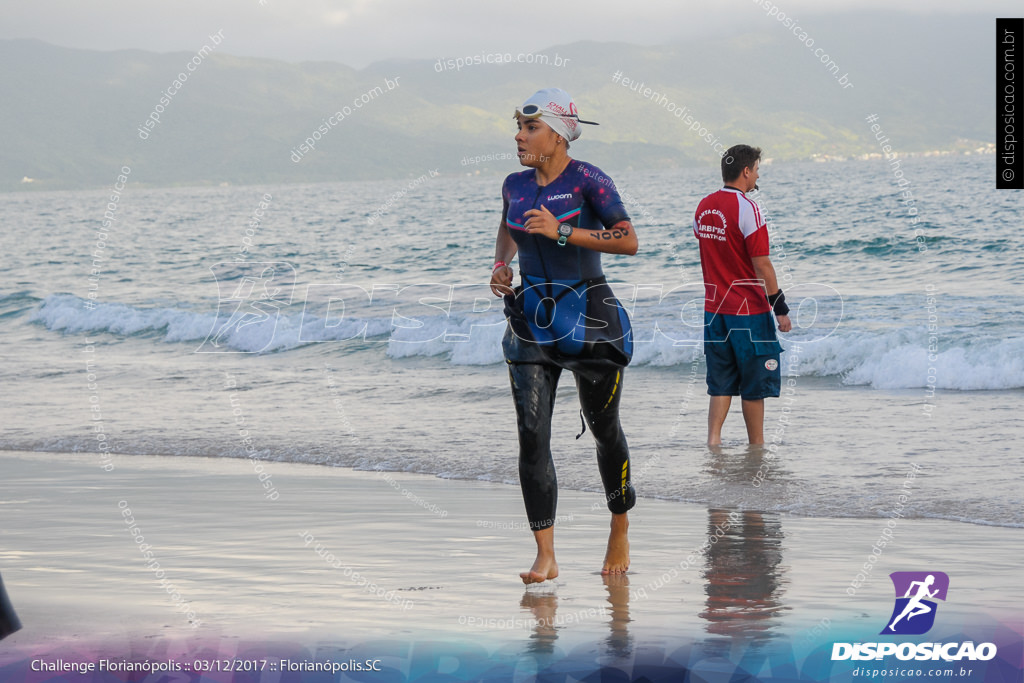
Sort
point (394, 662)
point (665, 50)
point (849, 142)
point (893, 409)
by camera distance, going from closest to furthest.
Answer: point (394, 662) < point (893, 409) < point (849, 142) < point (665, 50)

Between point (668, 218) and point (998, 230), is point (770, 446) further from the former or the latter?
point (668, 218)

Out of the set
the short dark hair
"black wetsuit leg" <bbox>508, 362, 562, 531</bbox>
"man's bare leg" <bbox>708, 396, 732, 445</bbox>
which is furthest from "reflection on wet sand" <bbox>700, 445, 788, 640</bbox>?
the short dark hair

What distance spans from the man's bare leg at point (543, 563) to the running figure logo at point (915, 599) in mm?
1380

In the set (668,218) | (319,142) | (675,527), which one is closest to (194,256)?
(668,218)

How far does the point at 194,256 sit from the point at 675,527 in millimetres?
29242

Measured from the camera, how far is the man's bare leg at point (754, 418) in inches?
299

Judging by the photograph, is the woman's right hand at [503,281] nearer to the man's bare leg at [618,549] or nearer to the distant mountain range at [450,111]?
the man's bare leg at [618,549]

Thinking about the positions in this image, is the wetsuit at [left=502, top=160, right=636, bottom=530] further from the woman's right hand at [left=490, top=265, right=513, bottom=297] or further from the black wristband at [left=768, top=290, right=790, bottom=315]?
the black wristband at [left=768, top=290, right=790, bottom=315]

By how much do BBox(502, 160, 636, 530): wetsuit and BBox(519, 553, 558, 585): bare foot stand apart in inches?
5.6

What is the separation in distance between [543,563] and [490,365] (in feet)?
29.5

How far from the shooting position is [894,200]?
130 feet

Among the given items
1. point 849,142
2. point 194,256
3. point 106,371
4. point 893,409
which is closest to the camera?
point 893,409

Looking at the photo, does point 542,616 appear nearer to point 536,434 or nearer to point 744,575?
point 536,434

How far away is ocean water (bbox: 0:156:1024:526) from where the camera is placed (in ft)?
23.6
